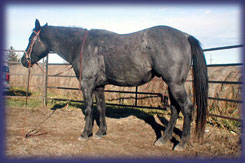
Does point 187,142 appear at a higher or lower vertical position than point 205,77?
lower

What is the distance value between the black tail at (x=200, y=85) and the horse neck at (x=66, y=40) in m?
2.50

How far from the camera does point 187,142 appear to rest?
130 inches

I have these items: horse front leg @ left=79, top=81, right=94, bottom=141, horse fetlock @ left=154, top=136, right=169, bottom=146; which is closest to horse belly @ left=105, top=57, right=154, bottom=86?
horse front leg @ left=79, top=81, right=94, bottom=141

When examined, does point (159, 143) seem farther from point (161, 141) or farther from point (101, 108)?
point (101, 108)

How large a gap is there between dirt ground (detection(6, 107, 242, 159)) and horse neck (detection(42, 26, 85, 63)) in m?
1.84

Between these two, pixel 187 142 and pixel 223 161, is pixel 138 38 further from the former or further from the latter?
pixel 223 161

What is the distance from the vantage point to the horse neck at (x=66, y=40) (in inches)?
161

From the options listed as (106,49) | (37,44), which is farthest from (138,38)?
(37,44)

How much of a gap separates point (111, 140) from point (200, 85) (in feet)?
7.00

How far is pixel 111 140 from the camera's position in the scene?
3.73 m

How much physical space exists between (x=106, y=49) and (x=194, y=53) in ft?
5.76

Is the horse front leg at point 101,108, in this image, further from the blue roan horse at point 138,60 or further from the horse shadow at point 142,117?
the horse shadow at point 142,117

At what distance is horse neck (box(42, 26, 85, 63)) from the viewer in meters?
4.08

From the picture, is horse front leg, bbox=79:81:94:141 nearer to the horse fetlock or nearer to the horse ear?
the horse fetlock
